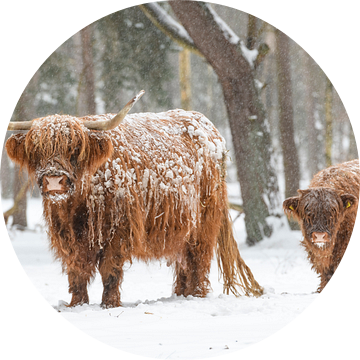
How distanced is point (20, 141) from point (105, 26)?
655 cm

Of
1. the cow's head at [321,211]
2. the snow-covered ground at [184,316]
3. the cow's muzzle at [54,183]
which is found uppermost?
the cow's muzzle at [54,183]

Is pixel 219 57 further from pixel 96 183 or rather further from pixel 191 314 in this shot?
pixel 191 314

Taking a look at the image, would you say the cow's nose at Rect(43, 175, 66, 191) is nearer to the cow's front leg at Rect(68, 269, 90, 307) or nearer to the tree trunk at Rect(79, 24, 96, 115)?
the cow's front leg at Rect(68, 269, 90, 307)

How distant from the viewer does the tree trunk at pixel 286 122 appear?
905 cm

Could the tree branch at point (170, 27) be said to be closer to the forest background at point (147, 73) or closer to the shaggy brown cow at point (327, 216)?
the forest background at point (147, 73)

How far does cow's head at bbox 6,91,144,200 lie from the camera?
3.96 metres

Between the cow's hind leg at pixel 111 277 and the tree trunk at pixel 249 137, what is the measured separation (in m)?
4.24

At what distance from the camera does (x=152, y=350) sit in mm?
3307

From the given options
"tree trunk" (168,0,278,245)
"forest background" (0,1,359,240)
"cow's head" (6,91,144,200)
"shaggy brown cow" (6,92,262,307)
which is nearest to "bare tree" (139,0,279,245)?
"tree trunk" (168,0,278,245)

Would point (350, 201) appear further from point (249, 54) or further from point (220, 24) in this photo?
point (220, 24)

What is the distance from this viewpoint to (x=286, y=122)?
30.0ft

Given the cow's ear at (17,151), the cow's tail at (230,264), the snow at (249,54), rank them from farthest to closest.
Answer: the snow at (249,54), the cow's tail at (230,264), the cow's ear at (17,151)

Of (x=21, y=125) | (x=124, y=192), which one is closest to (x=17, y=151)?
(x=21, y=125)

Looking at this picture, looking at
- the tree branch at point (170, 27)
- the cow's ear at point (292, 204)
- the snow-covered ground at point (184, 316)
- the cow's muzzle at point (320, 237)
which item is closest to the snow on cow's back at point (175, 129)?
the cow's ear at point (292, 204)
